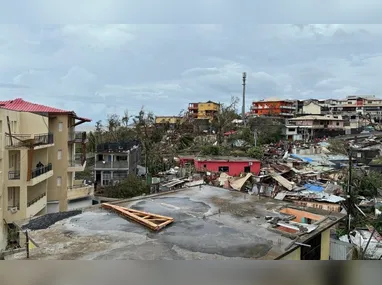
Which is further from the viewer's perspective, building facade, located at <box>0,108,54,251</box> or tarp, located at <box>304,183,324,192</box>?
tarp, located at <box>304,183,324,192</box>

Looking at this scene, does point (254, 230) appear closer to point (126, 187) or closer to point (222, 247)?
point (222, 247)

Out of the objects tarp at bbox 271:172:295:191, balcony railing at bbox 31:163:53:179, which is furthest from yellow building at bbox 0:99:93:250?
tarp at bbox 271:172:295:191

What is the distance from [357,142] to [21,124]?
10.8 metres

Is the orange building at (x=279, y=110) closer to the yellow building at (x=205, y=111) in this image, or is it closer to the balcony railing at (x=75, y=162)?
the yellow building at (x=205, y=111)

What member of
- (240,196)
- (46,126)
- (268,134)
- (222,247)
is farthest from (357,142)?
(222,247)

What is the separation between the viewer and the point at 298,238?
2303mm

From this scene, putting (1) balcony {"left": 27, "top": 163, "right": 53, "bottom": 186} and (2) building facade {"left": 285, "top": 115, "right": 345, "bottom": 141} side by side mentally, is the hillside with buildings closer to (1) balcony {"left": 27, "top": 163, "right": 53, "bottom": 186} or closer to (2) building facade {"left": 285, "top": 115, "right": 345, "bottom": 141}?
(1) balcony {"left": 27, "top": 163, "right": 53, "bottom": 186}

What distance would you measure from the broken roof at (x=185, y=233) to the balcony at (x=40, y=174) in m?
1.55

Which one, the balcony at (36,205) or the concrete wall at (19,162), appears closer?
the concrete wall at (19,162)

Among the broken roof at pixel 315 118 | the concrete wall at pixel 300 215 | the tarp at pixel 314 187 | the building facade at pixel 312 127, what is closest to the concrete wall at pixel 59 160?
the concrete wall at pixel 300 215

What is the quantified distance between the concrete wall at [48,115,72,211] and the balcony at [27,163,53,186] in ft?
0.88

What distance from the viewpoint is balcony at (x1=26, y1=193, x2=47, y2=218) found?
13.4 ft

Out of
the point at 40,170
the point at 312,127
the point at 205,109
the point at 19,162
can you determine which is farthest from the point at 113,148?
the point at 312,127

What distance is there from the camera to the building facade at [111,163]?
691 cm
